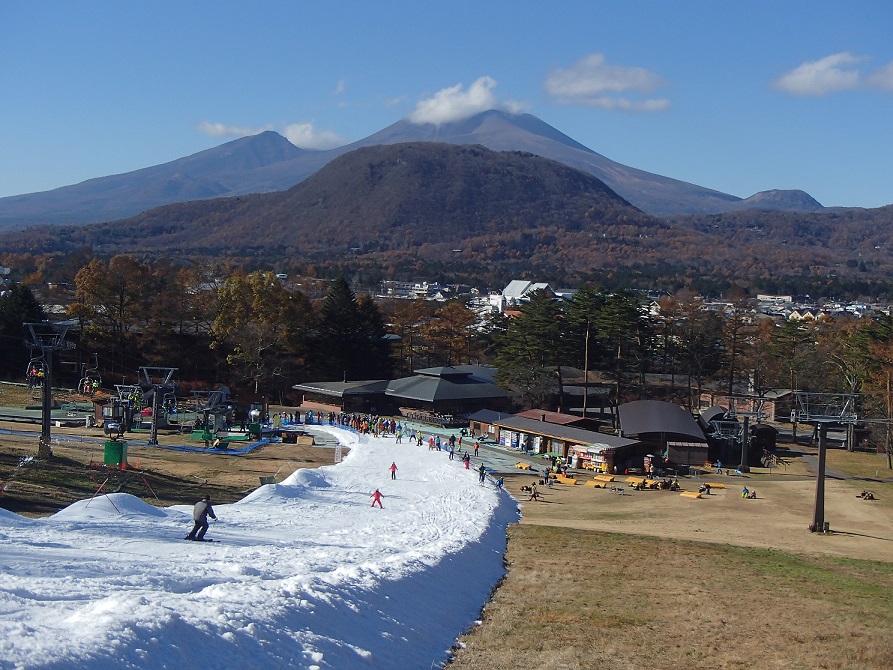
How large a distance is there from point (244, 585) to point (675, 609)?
755 centimetres

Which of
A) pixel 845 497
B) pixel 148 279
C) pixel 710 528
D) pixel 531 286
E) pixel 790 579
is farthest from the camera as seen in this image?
pixel 531 286

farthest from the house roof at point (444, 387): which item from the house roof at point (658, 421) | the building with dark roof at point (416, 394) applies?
the house roof at point (658, 421)

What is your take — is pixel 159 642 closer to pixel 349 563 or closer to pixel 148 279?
pixel 349 563

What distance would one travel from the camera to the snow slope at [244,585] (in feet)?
27.7

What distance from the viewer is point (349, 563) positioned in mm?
14523

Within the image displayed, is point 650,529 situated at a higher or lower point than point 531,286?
lower

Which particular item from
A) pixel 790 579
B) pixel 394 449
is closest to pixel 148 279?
pixel 394 449

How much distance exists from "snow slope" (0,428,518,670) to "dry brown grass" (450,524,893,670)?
89cm

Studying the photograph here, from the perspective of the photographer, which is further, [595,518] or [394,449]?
[394,449]

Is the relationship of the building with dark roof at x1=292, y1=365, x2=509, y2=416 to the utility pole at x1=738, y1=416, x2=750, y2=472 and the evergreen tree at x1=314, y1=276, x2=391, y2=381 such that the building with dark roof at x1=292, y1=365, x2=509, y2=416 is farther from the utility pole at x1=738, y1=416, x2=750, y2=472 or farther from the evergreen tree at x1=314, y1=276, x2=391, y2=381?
the utility pole at x1=738, y1=416, x2=750, y2=472

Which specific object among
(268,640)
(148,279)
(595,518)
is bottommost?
(595,518)

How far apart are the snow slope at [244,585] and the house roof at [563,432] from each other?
1359cm

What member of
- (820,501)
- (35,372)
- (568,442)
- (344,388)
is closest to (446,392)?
(344,388)

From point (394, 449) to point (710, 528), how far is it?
1434 centimetres
